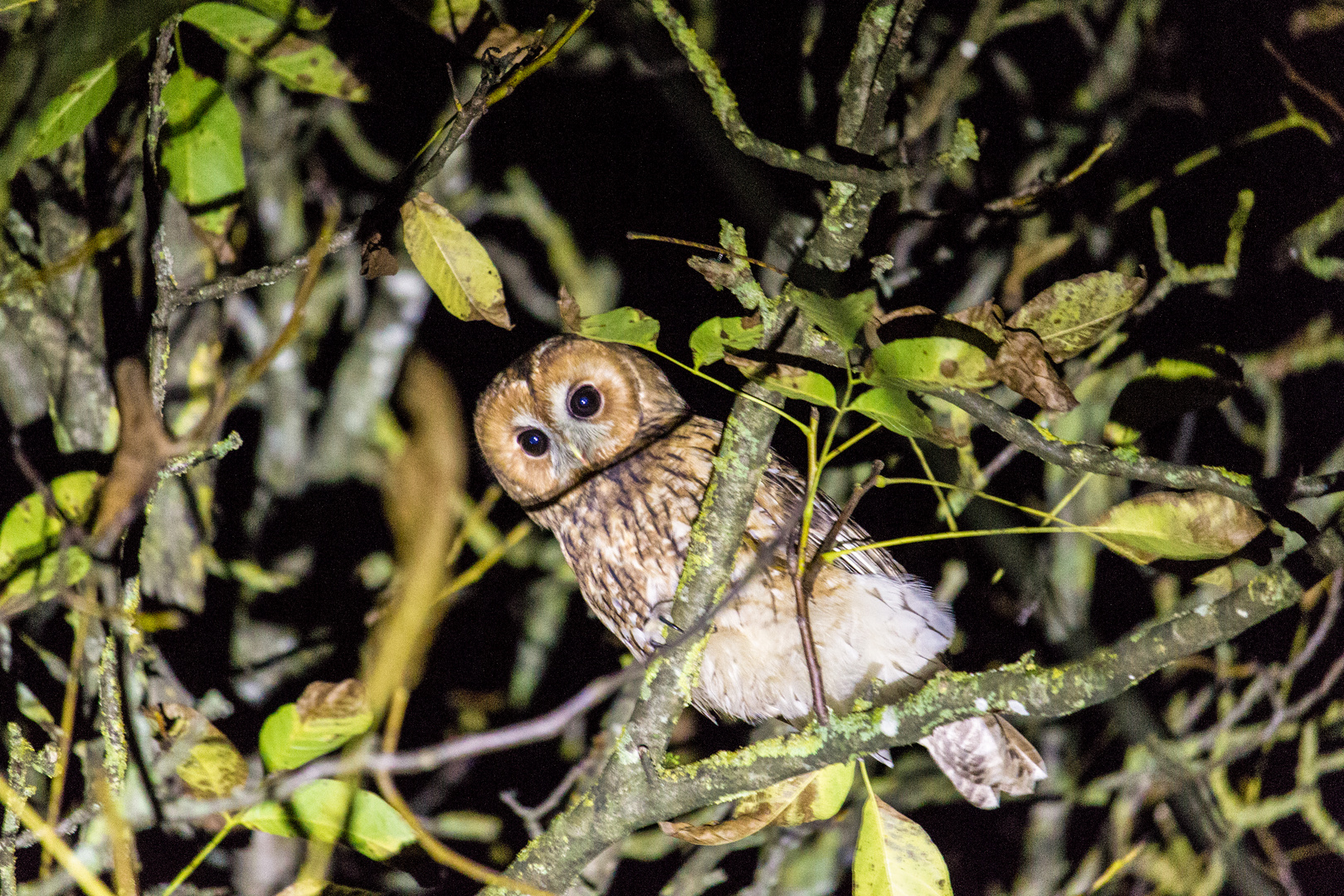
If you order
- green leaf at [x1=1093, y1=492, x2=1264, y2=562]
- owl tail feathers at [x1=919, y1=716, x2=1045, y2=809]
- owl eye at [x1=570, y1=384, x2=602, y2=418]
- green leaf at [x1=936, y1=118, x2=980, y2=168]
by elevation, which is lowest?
owl tail feathers at [x1=919, y1=716, x2=1045, y2=809]

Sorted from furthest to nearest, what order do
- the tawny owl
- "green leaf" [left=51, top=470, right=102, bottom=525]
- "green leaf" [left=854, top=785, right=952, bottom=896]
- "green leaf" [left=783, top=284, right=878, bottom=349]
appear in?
the tawny owl < "green leaf" [left=51, top=470, right=102, bottom=525] < "green leaf" [left=854, top=785, right=952, bottom=896] < "green leaf" [left=783, top=284, right=878, bottom=349]

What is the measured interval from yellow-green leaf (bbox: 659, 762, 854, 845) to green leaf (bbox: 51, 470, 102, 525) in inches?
34.5

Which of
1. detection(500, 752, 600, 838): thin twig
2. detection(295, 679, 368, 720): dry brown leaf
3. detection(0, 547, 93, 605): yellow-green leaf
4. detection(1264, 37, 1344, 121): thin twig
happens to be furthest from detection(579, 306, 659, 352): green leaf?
detection(1264, 37, 1344, 121): thin twig

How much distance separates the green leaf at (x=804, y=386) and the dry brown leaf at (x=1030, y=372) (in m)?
0.16

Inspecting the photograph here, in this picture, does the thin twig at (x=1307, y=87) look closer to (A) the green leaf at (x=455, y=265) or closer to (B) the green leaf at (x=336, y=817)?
(A) the green leaf at (x=455, y=265)

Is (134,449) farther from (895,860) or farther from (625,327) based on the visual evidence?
(895,860)

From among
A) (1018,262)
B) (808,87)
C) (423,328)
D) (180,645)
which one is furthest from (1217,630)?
(423,328)

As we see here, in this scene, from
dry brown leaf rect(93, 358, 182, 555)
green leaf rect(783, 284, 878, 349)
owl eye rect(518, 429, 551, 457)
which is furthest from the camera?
owl eye rect(518, 429, 551, 457)

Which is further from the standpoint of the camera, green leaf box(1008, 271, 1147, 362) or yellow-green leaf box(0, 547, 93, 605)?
yellow-green leaf box(0, 547, 93, 605)

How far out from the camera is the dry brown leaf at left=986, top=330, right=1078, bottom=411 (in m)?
0.76

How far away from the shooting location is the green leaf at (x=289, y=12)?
1006 mm

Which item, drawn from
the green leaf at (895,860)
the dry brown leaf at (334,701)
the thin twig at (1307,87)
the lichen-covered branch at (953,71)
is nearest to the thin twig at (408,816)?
the dry brown leaf at (334,701)

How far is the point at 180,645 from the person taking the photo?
1.68m

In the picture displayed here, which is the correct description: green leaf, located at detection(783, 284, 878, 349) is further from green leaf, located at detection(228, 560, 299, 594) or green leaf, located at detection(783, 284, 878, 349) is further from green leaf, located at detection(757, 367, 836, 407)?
green leaf, located at detection(228, 560, 299, 594)
